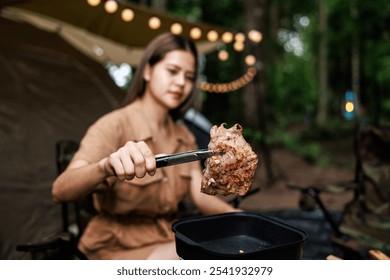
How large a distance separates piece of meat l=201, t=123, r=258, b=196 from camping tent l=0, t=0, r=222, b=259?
5.99 feet

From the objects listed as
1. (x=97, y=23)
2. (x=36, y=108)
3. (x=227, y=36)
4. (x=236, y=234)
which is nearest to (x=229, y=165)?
(x=236, y=234)

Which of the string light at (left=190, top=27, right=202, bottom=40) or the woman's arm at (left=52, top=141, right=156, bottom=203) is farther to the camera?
the string light at (left=190, top=27, right=202, bottom=40)

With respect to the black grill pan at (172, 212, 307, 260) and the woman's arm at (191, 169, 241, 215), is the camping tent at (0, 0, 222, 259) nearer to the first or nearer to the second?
the woman's arm at (191, 169, 241, 215)

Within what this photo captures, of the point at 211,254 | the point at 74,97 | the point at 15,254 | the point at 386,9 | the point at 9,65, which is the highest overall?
the point at 386,9

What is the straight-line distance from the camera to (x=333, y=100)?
23906 mm

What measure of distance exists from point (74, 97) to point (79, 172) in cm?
292

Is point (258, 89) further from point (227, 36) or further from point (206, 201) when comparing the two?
point (206, 201)

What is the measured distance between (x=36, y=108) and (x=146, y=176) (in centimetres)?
232

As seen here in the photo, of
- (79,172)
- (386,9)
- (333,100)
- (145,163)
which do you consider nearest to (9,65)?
(79,172)

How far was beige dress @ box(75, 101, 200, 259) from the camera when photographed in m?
1.89

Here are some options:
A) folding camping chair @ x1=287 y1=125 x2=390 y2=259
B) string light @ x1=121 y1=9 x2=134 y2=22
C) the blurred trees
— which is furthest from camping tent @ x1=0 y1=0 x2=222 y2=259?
the blurred trees

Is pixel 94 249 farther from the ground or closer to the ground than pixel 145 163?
closer to the ground

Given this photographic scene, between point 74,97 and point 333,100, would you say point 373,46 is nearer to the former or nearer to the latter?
point 333,100
